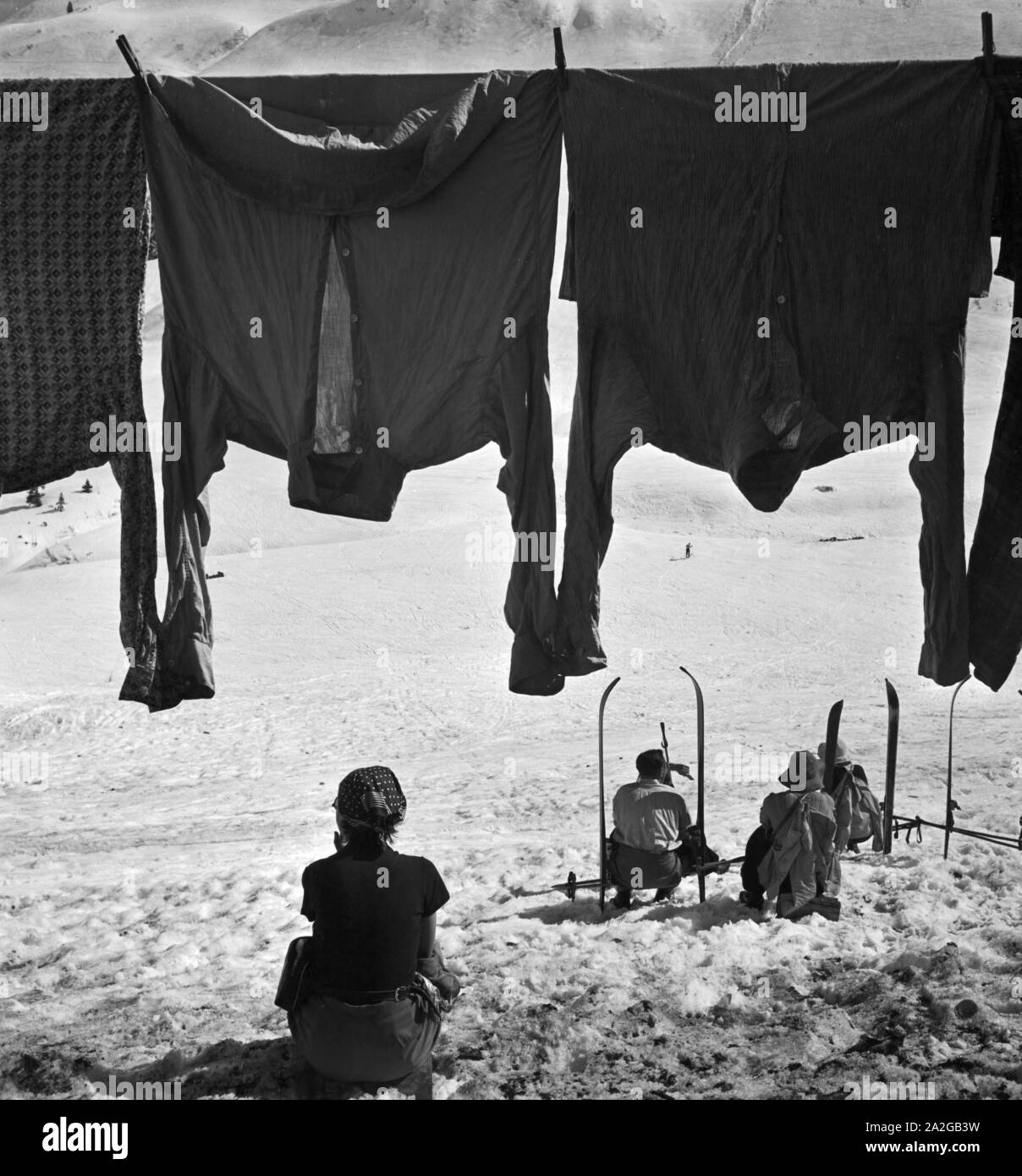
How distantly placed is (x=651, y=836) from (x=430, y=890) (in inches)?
139

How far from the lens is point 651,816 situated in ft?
27.3

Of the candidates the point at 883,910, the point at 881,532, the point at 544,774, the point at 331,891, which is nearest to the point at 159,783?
the point at 544,774

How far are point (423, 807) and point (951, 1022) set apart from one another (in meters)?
8.05

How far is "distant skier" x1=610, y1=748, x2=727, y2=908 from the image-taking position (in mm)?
8344

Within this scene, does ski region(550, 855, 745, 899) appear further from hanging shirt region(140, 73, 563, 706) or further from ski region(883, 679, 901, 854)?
hanging shirt region(140, 73, 563, 706)

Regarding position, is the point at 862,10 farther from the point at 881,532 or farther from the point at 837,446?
the point at 837,446

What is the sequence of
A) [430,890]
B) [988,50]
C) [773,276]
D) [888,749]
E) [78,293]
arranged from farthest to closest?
1. [888,749]
2. [78,293]
3. [773,276]
4. [988,50]
5. [430,890]

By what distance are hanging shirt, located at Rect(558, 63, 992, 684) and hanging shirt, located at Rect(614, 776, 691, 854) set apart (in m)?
3.10

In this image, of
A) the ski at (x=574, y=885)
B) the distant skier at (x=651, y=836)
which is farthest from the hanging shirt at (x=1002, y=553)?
the ski at (x=574, y=885)

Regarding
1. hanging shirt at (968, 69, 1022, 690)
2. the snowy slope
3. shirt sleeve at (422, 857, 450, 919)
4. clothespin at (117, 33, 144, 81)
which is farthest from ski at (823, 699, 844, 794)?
clothespin at (117, 33, 144, 81)

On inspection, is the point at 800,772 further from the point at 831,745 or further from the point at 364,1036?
the point at 364,1036

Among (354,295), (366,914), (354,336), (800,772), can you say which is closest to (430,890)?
(366,914)

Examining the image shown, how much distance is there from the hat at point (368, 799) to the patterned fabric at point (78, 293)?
3.67 feet

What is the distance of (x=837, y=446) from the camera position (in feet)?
18.2
